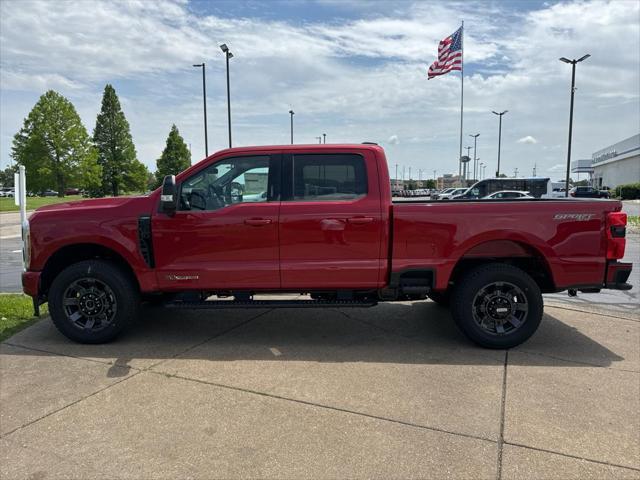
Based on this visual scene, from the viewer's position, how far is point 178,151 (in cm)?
5791

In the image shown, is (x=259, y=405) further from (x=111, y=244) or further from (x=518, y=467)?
(x=111, y=244)

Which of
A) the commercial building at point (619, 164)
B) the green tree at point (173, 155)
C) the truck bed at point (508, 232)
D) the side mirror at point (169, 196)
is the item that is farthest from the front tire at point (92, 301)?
the commercial building at point (619, 164)

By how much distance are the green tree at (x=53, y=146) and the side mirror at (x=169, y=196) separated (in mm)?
50518

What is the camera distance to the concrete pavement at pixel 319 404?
2971mm

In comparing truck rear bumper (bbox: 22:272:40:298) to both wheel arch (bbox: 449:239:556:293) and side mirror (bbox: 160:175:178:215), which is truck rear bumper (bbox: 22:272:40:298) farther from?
wheel arch (bbox: 449:239:556:293)

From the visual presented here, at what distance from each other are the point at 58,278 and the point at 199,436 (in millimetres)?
2608

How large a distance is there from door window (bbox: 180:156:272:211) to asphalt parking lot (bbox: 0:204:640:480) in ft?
4.72

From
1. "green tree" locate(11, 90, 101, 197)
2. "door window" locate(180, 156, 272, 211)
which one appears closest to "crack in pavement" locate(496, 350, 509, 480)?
"door window" locate(180, 156, 272, 211)

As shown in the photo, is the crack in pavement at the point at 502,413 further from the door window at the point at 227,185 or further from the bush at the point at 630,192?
the bush at the point at 630,192

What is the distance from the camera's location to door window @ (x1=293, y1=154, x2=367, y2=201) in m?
4.90

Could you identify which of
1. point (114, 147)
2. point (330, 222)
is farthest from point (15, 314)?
point (114, 147)

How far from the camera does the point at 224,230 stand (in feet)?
15.9

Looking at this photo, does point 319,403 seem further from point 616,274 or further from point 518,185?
point 518,185

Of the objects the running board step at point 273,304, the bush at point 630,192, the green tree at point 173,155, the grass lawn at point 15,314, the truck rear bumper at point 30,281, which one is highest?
the green tree at point 173,155
